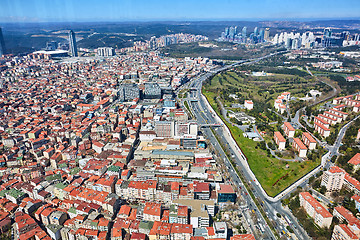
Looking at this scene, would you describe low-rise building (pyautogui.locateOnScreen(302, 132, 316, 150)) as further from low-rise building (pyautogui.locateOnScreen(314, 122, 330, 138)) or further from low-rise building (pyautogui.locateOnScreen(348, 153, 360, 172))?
low-rise building (pyautogui.locateOnScreen(348, 153, 360, 172))

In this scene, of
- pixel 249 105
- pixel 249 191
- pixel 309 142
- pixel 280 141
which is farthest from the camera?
pixel 249 105

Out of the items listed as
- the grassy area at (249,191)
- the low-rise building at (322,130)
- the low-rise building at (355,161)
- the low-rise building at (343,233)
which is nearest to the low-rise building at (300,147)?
the low-rise building at (355,161)

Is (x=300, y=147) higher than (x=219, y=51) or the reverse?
the reverse

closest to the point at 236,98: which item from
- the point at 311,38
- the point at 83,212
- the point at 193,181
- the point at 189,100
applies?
the point at 189,100

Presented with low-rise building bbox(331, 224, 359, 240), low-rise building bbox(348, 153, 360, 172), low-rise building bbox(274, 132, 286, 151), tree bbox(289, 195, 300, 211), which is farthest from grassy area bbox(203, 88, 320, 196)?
low-rise building bbox(331, 224, 359, 240)

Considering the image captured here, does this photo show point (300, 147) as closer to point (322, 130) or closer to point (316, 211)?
point (322, 130)

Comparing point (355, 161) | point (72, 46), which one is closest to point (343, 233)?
point (355, 161)

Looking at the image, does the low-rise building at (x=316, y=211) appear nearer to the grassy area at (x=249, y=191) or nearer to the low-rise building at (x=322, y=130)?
the grassy area at (x=249, y=191)

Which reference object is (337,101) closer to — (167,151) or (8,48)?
(167,151)
